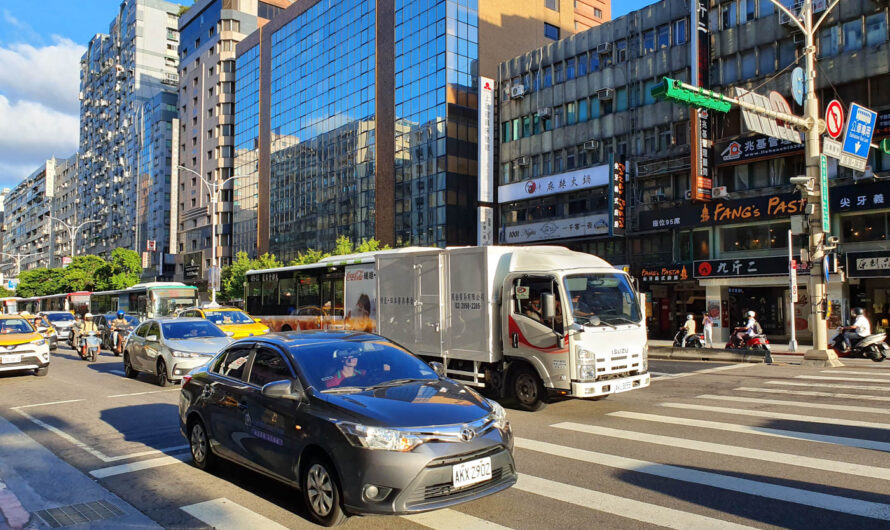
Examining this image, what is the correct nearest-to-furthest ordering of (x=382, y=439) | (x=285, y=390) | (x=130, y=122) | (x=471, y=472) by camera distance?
(x=382, y=439), (x=471, y=472), (x=285, y=390), (x=130, y=122)

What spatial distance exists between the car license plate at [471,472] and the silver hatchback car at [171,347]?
1084 cm

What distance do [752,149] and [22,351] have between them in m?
30.8

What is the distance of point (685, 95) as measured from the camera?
14711 mm

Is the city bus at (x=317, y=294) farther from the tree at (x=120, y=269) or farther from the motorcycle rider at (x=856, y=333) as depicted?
the tree at (x=120, y=269)

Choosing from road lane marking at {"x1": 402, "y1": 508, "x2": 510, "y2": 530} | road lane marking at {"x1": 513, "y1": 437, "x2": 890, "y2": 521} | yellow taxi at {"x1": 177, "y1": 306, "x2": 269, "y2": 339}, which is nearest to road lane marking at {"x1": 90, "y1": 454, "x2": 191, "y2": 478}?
road lane marking at {"x1": 402, "y1": 508, "x2": 510, "y2": 530}

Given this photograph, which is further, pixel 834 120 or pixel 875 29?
pixel 875 29

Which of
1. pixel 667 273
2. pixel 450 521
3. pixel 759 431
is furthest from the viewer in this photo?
pixel 667 273

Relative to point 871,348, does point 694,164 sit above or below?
above

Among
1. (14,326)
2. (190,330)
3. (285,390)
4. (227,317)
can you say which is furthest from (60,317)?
(285,390)

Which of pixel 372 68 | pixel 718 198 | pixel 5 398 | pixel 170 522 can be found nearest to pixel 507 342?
pixel 170 522

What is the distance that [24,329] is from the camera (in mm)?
17750

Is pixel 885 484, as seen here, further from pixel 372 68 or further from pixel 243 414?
pixel 372 68

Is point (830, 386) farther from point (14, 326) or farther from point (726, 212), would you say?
point (726, 212)

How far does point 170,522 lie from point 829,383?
13.6 metres
